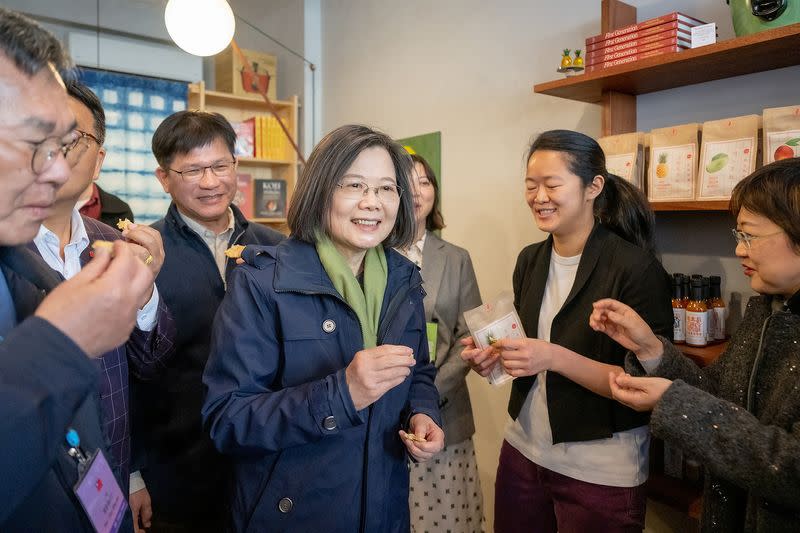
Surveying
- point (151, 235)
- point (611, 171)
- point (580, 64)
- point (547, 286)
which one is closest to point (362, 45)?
point (580, 64)

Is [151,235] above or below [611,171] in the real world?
below

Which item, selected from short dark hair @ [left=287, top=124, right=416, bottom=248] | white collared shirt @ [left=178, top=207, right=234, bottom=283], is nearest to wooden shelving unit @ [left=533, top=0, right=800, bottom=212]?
short dark hair @ [left=287, top=124, right=416, bottom=248]

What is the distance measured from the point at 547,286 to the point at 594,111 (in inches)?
42.2

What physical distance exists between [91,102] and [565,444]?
1688mm

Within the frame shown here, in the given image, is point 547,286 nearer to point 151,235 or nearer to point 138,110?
point 151,235

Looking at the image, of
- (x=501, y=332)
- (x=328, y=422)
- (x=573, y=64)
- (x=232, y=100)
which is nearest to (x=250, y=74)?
(x=232, y=100)

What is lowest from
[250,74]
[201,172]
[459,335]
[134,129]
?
[459,335]

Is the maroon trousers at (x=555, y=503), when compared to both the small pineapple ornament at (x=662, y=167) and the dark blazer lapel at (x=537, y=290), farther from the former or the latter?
the small pineapple ornament at (x=662, y=167)

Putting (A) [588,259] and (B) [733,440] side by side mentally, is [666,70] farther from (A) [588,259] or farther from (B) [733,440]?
(B) [733,440]

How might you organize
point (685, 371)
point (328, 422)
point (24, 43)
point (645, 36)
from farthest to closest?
point (645, 36) → point (685, 371) → point (328, 422) → point (24, 43)

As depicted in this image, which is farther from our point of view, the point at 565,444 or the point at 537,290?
the point at 537,290

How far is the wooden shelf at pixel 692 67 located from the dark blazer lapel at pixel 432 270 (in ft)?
2.60

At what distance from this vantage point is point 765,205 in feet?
4.42

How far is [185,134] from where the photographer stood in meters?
1.98
